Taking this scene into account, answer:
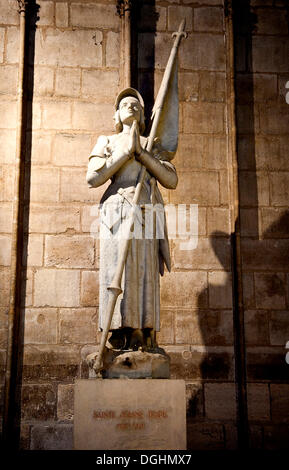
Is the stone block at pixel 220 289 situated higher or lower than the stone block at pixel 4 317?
higher

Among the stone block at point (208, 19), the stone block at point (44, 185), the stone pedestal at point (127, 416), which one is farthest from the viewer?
the stone block at point (208, 19)

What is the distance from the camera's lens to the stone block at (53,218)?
263 inches

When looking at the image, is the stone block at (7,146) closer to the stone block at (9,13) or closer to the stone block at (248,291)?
the stone block at (9,13)

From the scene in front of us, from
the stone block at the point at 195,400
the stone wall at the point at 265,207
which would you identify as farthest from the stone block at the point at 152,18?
the stone block at the point at 195,400

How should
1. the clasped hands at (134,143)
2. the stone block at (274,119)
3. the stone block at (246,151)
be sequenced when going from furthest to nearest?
1. the stone block at (274,119)
2. the stone block at (246,151)
3. the clasped hands at (134,143)

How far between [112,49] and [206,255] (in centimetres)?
237

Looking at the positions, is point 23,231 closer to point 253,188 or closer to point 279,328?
point 253,188

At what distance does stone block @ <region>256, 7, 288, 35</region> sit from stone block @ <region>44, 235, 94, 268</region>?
2.97 m

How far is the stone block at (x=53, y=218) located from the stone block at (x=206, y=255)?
3.38 ft

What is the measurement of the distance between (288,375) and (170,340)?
1.17 m

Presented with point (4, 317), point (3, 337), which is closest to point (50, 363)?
point (3, 337)

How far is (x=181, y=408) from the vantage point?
15.4 feet

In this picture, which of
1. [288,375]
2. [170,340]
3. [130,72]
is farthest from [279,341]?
[130,72]
